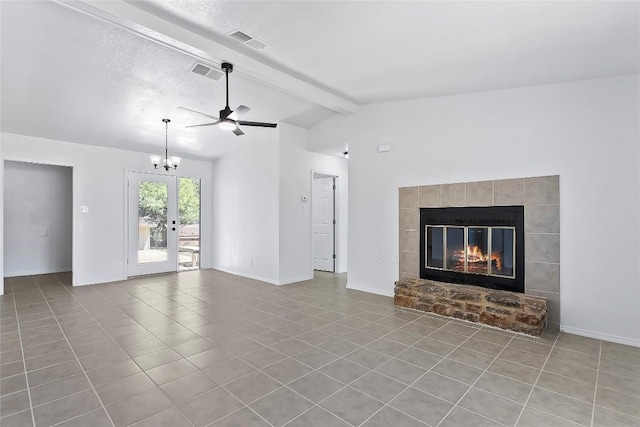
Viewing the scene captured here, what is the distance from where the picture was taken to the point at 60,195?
24.8 feet

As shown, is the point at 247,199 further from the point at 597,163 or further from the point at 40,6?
the point at 597,163

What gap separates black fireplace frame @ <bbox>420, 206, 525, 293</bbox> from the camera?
4008 mm

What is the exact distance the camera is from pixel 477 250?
441 cm

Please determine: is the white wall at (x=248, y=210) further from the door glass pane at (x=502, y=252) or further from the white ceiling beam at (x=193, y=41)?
the door glass pane at (x=502, y=252)

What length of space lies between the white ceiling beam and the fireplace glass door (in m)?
2.74

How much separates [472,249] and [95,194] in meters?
6.73

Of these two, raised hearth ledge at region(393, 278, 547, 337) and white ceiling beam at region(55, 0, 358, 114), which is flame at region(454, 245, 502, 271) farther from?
white ceiling beam at region(55, 0, 358, 114)

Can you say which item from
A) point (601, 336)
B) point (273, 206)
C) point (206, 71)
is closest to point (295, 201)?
point (273, 206)

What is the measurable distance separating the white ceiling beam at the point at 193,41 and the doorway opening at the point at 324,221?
3.02 metres

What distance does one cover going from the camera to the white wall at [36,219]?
22.9ft

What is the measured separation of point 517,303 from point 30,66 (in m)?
6.09

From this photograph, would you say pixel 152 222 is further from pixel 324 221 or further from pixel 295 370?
pixel 295 370

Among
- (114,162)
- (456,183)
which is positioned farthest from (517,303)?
(114,162)

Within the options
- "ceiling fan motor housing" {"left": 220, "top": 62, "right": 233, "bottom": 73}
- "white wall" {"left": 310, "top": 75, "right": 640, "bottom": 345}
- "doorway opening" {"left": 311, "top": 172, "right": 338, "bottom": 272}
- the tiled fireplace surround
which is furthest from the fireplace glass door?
"ceiling fan motor housing" {"left": 220, "top": 62, "right": 233, "bottom": 73}
